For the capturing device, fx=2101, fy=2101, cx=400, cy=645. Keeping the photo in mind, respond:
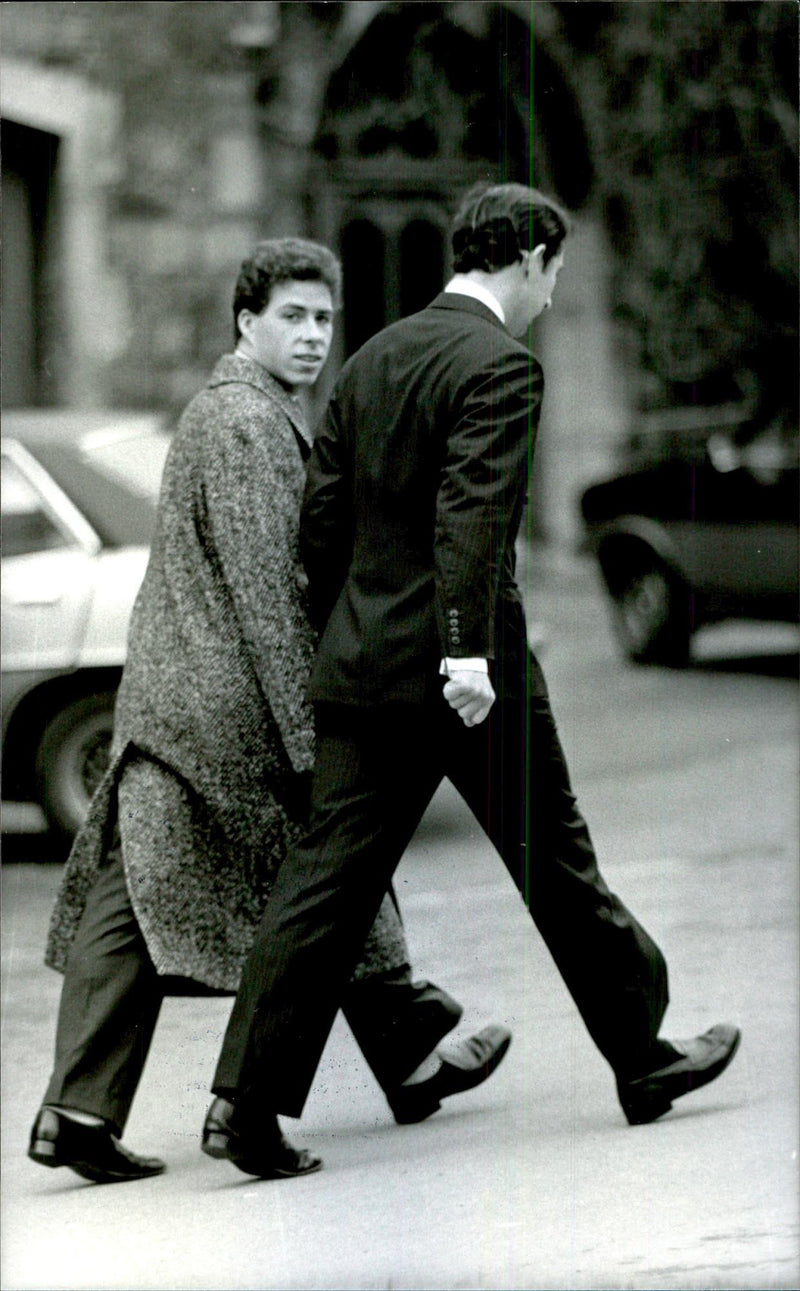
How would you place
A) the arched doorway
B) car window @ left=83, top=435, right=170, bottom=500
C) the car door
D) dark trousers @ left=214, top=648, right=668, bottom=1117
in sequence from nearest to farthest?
dark trousers @ left=214, top=648, right=668, bottom=1117, the car door, car window @ left=83, top=435, right=170, bottom=500, the arched doorway

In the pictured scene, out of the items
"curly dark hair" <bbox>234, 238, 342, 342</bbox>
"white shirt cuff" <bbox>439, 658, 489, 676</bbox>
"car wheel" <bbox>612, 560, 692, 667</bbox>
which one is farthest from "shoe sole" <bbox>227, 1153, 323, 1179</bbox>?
"car wheel" <bbox>612, 560, 692, 667</bbox>

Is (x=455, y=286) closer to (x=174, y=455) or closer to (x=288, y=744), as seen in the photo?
(x=174, y=455)

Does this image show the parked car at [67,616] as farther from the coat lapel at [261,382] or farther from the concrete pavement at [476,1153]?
the coat lapel at [261,382]

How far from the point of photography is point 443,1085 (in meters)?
4.21

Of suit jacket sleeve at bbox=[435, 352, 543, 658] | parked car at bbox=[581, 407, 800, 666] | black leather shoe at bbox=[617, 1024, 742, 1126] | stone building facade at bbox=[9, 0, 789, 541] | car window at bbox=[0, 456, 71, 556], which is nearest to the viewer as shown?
suit jacket sleeve at bbox=[435, 352, 543, 658]

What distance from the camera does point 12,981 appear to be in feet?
17.6

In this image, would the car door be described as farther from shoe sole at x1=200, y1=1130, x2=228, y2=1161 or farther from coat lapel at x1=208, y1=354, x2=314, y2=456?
shoe sole at x1=200, y1=1130, x2=228, y2=1161

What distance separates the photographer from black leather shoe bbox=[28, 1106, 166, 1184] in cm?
377

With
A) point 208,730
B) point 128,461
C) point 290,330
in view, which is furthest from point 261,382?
point 128,461

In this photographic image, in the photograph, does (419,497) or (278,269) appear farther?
(278,269)

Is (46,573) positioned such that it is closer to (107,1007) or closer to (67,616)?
(67,616)

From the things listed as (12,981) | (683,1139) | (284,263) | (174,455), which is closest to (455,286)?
(284,263)

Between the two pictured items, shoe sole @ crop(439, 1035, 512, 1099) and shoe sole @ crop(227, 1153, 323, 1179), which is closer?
shoe sole @ crop(227, 1153, 323, 1179)

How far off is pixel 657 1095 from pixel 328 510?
4.54 ft
